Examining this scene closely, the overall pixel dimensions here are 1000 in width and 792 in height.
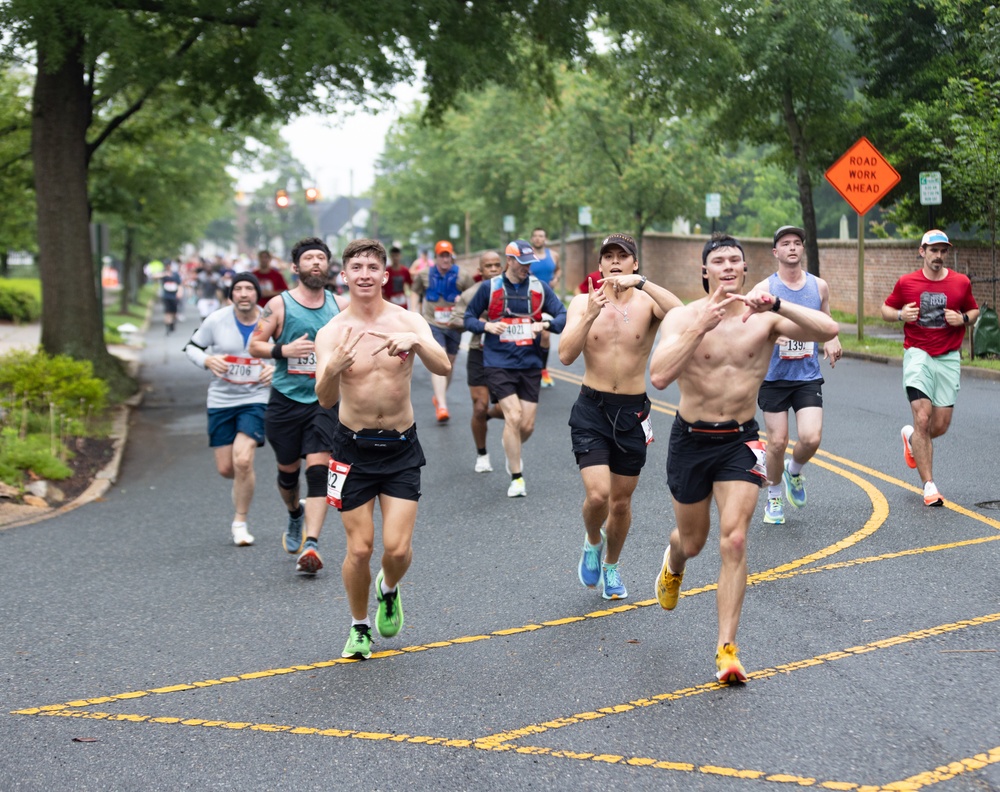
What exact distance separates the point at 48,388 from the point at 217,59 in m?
6.86

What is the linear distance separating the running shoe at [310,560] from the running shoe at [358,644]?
1715 millimetres

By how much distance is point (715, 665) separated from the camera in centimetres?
593

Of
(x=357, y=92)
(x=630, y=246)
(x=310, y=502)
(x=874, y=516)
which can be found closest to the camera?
(x=630, y=246)

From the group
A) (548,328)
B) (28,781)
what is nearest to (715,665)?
(28,781)

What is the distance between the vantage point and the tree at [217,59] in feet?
50.6

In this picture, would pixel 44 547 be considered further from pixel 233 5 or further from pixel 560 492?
pixel 233 5

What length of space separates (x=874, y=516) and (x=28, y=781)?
6.14 m

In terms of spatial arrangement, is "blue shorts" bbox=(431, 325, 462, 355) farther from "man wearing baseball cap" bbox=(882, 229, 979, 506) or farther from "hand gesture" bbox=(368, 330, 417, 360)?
"hand gesture" bbox=(368, 330, 417, 360)

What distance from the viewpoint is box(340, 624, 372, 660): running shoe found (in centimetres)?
634

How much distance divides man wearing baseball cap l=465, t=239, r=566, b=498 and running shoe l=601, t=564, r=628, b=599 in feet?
11.0

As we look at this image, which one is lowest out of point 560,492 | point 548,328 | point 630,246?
point 560,492

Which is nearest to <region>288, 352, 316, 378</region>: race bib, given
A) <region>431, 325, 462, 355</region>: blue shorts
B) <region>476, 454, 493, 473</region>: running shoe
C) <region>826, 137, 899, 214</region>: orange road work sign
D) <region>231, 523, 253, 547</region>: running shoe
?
<region>231, 523, 253, 547</region>: running shoe

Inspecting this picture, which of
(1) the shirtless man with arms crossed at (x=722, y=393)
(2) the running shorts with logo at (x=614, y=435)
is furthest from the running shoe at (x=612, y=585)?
(1) the shirtless man with arms crossed at (x=722, y=393)

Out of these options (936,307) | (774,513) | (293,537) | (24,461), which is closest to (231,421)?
(293,537)
